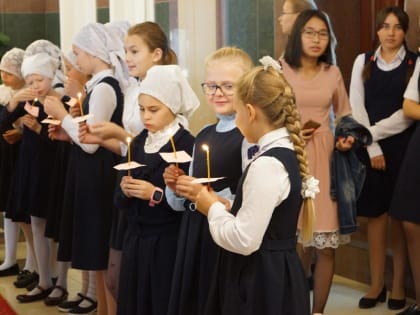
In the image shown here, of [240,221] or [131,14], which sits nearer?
[240,221]

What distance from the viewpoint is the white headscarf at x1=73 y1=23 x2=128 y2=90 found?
4.25 m

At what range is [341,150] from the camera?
4371mm

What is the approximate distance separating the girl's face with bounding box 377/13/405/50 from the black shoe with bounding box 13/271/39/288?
112 inches

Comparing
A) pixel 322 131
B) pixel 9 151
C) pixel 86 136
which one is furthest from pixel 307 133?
pixel 9 151

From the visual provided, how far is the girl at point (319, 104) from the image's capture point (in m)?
4.35

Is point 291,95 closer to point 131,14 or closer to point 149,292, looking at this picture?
point 149,292

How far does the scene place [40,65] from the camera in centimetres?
507

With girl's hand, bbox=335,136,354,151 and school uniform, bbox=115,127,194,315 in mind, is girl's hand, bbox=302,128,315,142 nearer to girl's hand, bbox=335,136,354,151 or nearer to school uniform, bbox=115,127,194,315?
girl's hand, bbox=335,136,354,151

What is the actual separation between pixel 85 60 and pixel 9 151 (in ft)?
6.31

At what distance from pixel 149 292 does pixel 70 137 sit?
1.22 metres

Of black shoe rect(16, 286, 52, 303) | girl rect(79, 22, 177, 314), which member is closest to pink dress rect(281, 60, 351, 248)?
girl rect(79, 22, 177, 314)

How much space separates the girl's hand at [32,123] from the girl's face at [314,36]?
1.80m

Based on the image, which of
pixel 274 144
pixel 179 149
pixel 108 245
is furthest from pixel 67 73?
pixel 274 144

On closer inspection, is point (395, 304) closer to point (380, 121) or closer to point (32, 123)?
point (380, 121)
